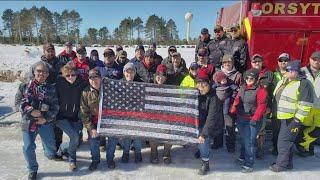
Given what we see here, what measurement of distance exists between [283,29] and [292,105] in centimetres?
177

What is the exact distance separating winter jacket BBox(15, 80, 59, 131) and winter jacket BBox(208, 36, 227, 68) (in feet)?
10.2

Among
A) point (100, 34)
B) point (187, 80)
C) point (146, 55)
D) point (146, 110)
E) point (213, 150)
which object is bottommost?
point (213, 150)

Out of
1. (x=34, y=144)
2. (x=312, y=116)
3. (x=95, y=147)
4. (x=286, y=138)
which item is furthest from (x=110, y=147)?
(x=312, y=116)

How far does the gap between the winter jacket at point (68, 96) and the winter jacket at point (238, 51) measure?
2.84 metres

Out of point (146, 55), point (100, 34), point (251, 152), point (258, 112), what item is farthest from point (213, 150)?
point (100, 34)

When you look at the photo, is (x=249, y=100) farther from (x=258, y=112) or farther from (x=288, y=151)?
(x=288, y=151)

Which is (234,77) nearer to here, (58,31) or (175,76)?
(175,76)

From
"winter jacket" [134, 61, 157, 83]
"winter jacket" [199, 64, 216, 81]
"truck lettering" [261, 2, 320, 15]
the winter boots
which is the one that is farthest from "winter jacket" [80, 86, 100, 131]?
"truck lettering" [261, 2, 320, 15]

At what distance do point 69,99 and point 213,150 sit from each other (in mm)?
2690

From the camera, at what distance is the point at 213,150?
6.61 metres

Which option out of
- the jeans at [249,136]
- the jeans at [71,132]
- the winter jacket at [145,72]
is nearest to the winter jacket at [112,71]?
the winter jacket at [145,72]

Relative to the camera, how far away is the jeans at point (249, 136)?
18.4ft

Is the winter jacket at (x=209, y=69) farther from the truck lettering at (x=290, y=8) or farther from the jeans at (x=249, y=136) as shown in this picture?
the truck lettering at (x=290, y=8)

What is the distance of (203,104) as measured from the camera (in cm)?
556
